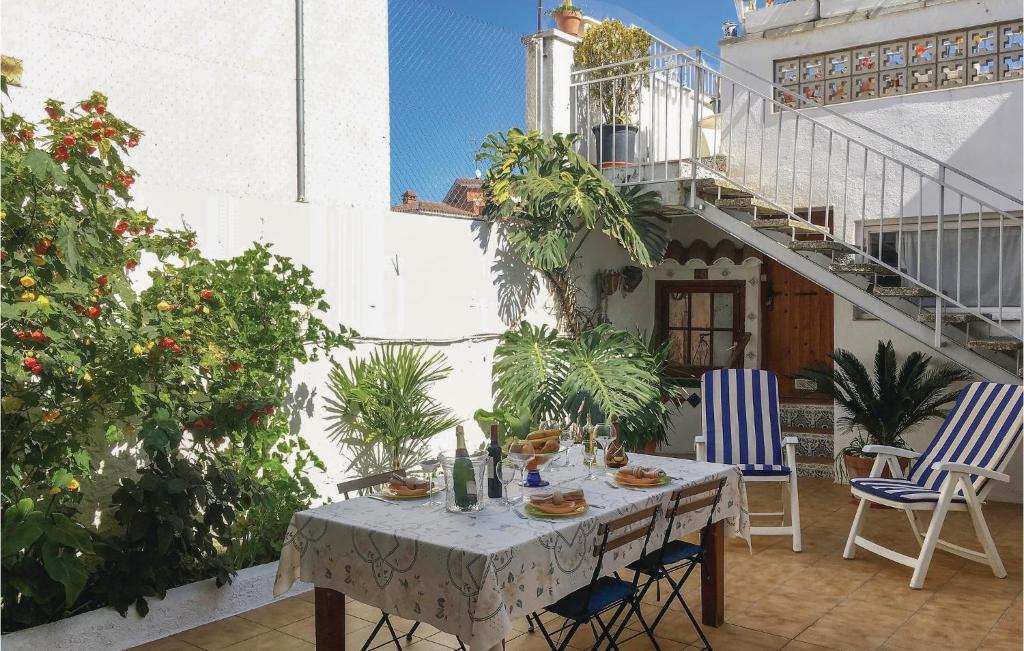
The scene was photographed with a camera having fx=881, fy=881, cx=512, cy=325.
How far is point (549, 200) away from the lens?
21.6 feet

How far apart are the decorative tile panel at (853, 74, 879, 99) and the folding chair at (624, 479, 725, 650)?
14.8ft

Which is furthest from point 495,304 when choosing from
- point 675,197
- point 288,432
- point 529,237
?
point 288,432

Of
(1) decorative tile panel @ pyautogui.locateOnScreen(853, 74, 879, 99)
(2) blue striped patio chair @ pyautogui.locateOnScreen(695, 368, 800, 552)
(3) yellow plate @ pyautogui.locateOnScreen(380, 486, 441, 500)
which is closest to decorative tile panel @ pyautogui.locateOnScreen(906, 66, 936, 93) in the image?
(1) decorative tile panel @ pyautogui.locateOnScreen(853, 74, 879, 99)

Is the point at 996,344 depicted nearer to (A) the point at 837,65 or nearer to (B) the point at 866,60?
(B) the point at 866,60

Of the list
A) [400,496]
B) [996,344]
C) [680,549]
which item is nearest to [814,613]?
[680,549]

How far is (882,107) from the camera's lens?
23.3 feet

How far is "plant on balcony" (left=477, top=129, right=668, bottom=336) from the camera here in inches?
257

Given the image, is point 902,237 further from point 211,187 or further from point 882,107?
point 211,187

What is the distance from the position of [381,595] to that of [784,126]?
580 centimetres

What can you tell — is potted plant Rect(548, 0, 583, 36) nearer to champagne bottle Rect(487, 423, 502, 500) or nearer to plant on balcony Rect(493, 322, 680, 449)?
plant on balcony Rect(493, 322, 680, 449)

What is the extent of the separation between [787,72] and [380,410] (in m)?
4.73

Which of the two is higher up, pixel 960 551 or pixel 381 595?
pixel 381 595

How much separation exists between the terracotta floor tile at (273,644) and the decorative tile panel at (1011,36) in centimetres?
634

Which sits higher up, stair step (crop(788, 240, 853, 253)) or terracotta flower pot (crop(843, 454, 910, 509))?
stair step (crop(788, 240, 853, 253))
